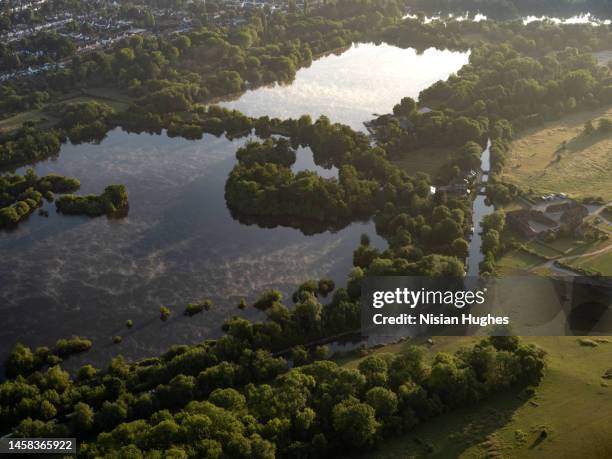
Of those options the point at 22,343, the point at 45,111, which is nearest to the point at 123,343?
the point at 22,343

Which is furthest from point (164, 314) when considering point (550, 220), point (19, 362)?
point (550, 220)

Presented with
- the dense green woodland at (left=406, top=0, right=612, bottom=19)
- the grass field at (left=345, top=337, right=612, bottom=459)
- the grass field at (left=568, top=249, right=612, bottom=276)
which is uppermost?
the dense green woodland at (left=406, top=0, right=612, bottom=19)

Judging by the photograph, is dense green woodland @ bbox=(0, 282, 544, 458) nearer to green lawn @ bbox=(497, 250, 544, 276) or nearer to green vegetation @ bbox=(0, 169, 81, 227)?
green lawn @ bbox=(497, 250, 544, 276)

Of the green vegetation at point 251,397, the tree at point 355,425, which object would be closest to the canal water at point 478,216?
the green vegetation at point 251,397

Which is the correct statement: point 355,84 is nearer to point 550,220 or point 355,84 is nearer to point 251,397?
point 550,220

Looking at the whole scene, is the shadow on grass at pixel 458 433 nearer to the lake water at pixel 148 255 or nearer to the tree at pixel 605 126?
the lake water at pixel 148 255

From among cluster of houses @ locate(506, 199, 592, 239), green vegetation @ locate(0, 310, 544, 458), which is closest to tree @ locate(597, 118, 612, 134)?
cluster of houses @ locate(506, 199, 592, 239)

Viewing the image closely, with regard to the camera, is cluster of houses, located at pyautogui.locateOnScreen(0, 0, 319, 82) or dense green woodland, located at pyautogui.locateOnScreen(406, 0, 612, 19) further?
dense green woodland, located at pyautogui.locateOnScreen(406, 0, 612, 19)
